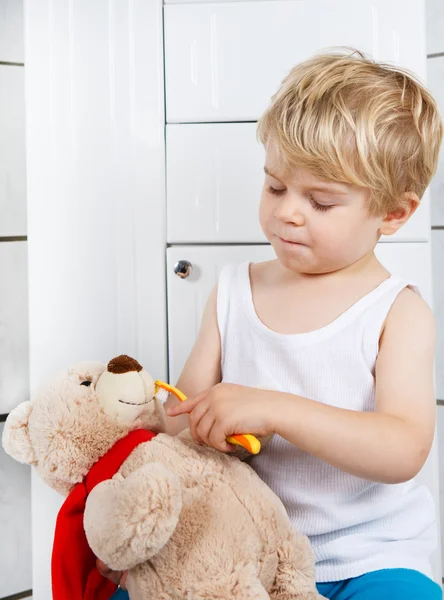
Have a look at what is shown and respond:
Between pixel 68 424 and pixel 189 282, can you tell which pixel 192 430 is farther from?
pixel 189 282

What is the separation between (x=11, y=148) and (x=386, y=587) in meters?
0.84

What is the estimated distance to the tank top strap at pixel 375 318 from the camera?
837 mm

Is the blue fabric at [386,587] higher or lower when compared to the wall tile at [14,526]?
higher

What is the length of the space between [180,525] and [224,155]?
0.62 m

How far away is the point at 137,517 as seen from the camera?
1.96 ft

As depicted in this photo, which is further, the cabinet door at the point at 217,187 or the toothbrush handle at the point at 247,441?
the cabinet door at the point at 217,187

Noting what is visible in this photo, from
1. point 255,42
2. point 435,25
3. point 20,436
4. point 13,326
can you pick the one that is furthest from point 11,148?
point 435,25

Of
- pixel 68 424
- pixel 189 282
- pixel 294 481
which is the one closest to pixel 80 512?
pixel 68 424

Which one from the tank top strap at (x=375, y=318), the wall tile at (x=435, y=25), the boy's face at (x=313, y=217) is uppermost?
the wall tile at (x=435, y=25)

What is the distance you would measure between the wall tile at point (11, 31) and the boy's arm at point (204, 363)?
0.52 metres

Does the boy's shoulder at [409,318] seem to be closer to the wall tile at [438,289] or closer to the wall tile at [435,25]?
the wall tile at [438,289]

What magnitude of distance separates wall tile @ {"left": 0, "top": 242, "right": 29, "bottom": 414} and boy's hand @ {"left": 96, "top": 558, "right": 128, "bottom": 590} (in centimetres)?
40

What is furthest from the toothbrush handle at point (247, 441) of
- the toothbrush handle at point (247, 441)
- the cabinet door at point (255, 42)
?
the cabinet door at point (255, 42)

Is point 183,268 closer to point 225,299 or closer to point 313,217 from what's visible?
point 225,299
